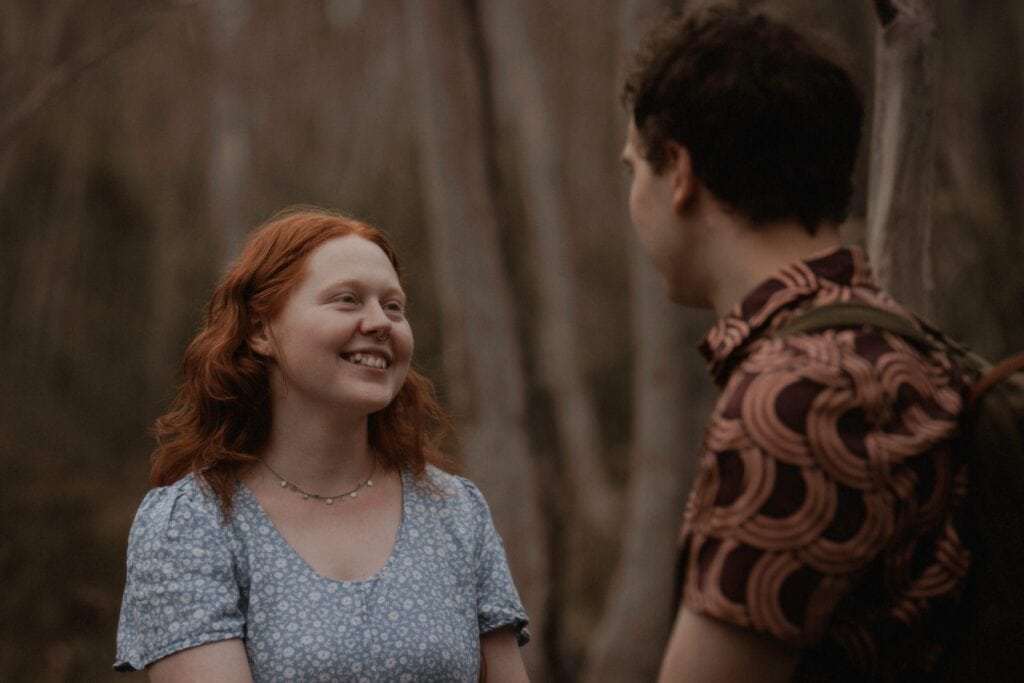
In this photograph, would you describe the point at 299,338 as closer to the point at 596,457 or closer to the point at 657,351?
the point at 657,351

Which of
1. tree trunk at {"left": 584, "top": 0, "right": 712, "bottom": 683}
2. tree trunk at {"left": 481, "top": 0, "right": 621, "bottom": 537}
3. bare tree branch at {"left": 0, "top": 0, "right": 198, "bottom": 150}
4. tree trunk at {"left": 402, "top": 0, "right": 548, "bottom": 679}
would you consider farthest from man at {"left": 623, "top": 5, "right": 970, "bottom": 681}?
tree trunk at {"left": 481, "top": 0, "right": 621, "bottom": 537}

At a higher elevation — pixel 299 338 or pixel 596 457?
pixel 299 338

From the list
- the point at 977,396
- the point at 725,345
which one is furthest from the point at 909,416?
the point at 725,345

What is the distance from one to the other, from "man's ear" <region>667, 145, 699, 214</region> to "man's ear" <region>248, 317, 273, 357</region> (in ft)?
4.01

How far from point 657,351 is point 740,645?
22.4ft

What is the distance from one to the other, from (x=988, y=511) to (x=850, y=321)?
271 millimetres

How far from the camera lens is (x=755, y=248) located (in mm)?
1785

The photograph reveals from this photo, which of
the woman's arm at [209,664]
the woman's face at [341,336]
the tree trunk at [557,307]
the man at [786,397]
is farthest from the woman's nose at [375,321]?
the tree trunk at [557,307]

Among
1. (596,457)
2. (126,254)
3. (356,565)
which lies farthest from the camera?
(126,254)

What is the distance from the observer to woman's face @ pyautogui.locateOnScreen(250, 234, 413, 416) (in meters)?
2.70

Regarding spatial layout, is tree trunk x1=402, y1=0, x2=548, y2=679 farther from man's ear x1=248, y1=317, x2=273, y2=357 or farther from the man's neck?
the man's neck

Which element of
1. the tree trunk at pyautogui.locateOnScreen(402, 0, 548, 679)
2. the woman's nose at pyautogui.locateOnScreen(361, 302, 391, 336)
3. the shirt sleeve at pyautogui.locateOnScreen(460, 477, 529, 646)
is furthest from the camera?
the tree trunk at pyautogui.locateOnScreen(402, 0, 548, 679)

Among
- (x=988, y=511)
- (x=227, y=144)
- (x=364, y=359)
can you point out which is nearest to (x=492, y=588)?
(x=364, y=359)

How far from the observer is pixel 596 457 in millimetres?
13852
